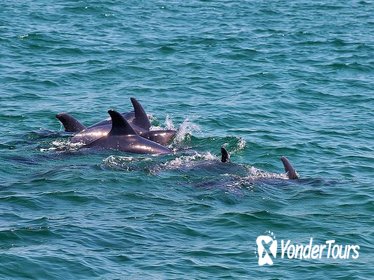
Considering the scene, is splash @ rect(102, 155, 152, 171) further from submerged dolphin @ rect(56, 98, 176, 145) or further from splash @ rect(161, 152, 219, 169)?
submerged dolphin @ rect(56, 98, 176, 145)

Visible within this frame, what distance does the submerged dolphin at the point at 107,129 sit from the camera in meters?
23.1

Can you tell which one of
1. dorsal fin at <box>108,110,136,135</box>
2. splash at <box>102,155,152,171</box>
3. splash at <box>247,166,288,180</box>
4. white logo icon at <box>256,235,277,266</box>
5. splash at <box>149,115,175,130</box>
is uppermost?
dorsal fin at <box>108,110,136,135</box>

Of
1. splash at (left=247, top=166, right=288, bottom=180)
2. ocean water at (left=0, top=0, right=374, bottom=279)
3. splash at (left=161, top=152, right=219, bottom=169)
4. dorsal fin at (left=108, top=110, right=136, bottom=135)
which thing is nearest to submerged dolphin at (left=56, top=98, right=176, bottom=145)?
ocean water at (left=0, top=0, right=374, bottom=279)

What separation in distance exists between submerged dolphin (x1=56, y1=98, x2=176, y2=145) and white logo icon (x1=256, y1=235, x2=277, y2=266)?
7199 millimetres

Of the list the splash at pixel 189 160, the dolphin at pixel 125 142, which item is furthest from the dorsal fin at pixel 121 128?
the splash at pixel 189 160

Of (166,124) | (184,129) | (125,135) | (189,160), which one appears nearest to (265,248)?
(189,160)

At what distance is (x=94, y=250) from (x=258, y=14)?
30.4 m

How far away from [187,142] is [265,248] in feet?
26.8

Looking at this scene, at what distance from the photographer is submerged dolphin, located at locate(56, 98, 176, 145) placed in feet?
75.9

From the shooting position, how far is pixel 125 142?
22172 millimetres

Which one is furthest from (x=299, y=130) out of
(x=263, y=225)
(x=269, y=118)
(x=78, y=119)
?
(x=263, y=225)

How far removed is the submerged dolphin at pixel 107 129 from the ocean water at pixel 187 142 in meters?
0.43

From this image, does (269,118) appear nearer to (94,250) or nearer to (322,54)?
(322,54)

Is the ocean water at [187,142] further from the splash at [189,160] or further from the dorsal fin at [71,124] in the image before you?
the dorsal fin at [71,124]
